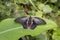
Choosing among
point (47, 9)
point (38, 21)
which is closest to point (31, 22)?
point (38, 21)

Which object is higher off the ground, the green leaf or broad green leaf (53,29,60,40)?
the green leaf

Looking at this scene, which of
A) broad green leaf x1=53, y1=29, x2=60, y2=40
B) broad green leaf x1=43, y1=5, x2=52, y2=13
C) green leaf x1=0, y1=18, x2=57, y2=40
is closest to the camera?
green leaf x1=0, y1=18, x2=57, y2=40

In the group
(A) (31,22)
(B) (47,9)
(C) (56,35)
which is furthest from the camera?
(B) (47,9)

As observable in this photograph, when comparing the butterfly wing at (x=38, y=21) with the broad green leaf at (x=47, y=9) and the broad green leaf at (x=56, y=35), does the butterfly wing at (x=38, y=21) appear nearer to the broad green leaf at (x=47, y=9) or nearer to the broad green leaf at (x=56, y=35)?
the broad green leaf at (x=56, y=35)

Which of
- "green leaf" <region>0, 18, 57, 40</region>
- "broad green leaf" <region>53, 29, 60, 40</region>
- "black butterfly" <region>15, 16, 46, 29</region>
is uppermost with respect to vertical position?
"black butterfly" <region>15, 16, 46, 29</region>

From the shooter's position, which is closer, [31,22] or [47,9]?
[31,22]

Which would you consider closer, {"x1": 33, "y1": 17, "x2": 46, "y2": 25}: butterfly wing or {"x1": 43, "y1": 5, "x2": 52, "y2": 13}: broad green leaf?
{"x1": 33, "y1": 17, "x2": 46, "y2": 25}: butterfly wing

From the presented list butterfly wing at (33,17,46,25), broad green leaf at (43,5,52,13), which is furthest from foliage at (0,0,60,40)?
butterfly wing at (33,17,46,25)

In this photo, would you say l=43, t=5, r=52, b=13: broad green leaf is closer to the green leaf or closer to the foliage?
the foliage

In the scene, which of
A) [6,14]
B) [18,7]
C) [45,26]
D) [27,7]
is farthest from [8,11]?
[45,26]

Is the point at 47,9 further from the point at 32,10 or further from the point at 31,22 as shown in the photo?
the point at 31,22

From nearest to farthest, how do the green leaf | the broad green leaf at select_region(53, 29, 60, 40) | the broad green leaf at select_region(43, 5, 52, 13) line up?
1. the green leaf
2. the broad green leaf at select_region(53, 29, 60, 40)
3. the broad green leaf at select_region(43, 5, 52, 13)
